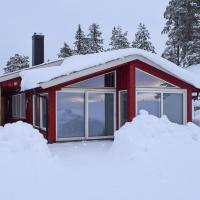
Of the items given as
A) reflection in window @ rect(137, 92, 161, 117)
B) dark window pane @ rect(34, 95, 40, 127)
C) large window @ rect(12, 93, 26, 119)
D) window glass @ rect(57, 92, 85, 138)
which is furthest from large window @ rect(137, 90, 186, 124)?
large window @ rect(12, 93, 26, 119)

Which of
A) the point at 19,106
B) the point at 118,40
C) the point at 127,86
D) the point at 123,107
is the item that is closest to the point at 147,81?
the point at 127,86

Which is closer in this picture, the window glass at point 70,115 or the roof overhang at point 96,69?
the roof overhang at point 96,69

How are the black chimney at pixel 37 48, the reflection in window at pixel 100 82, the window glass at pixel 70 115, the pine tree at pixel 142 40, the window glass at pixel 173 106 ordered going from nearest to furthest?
the window glass at pixel 70 115 → the reflection in window at pixel 100 82 → the window glass at pixel 173 106 → the black chimney at pixel 37 48 → the pine tree at pixel 142 40

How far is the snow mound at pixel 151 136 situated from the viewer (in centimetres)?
863

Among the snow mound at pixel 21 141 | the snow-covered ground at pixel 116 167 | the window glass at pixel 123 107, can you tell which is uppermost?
→ the window glass at pixel 123 107

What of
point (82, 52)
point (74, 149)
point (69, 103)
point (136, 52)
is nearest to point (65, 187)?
point (74, 149)

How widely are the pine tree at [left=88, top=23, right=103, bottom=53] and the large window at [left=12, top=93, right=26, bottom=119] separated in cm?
2435

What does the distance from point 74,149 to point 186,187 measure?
16.9 feet

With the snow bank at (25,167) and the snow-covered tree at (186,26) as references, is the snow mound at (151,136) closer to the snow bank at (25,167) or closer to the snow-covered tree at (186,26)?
A: the snow bank at (25,167)

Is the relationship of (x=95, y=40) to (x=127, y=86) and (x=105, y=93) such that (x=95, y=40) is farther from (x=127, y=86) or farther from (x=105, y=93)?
(x=127, y=86)

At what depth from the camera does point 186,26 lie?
111 ft

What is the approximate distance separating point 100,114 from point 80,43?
31.2 m

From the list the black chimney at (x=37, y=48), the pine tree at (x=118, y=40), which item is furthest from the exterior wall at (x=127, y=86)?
the pine tree at (x=118, y=40)

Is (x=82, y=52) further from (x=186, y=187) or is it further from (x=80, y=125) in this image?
(x=186, y=187)
